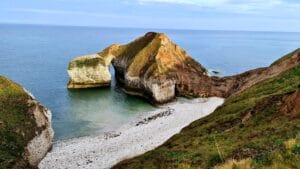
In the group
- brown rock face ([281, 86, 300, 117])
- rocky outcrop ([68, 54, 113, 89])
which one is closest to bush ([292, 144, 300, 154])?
brown rock face ([281, 86, 300, 117])

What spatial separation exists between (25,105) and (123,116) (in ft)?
63.8

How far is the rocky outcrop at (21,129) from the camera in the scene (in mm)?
34469

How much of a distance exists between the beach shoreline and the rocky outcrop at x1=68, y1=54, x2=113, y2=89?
20.5 m

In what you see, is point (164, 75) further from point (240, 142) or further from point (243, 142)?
point (243, 142)

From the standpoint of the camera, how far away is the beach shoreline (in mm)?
38031

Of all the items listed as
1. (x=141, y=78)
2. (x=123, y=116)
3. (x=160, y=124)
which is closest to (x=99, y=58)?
(x=141, y=78)

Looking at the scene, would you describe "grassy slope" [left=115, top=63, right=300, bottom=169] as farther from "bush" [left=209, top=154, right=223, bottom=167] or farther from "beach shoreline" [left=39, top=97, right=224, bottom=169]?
"beach shoreline" [left=39, top=97, right=224, bottom=169]

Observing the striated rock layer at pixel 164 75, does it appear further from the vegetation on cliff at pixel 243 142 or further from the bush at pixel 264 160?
the bush at pixel 264 160

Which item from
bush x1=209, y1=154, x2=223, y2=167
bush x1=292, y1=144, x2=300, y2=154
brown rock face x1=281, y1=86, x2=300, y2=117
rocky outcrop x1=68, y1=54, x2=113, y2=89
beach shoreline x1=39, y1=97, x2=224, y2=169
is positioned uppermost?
bush x1=292, y1=144, x2=300, y2=154

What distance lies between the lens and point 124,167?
2908 centimetres

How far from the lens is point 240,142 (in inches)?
936

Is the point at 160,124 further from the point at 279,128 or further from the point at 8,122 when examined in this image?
the point at 279,128

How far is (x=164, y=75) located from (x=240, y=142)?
43.9 m

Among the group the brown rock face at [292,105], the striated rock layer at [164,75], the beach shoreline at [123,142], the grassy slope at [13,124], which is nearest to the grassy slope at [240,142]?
the brown rock face at [292,105]
